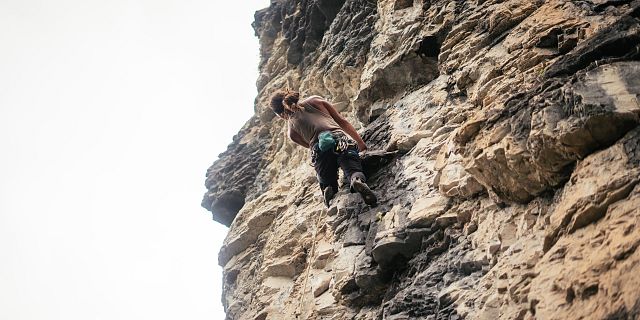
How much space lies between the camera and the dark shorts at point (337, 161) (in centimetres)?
656

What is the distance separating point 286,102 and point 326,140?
1.11m

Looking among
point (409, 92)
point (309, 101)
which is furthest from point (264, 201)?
point (409, 92)

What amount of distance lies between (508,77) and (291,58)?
756 centimetres

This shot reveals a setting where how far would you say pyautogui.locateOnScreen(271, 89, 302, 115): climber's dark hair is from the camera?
24.7ft

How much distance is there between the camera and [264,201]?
9.56m

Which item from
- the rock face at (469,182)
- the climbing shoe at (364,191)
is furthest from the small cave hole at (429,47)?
the climbing shoe at (364,191)

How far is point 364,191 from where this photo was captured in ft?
19.9

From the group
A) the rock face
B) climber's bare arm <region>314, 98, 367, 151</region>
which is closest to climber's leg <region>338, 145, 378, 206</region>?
the rock face

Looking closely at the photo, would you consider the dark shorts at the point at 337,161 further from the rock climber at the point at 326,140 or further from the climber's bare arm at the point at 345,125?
the climber's bare arm at the point at 345,125

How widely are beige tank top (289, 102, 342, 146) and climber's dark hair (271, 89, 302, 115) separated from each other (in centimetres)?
9

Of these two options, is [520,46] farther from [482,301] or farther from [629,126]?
[482,301]

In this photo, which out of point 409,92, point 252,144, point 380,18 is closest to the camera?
point 409,92

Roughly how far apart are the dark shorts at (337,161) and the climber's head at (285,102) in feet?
2.50

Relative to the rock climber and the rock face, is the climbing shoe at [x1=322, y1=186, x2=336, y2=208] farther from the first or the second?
the rock face
